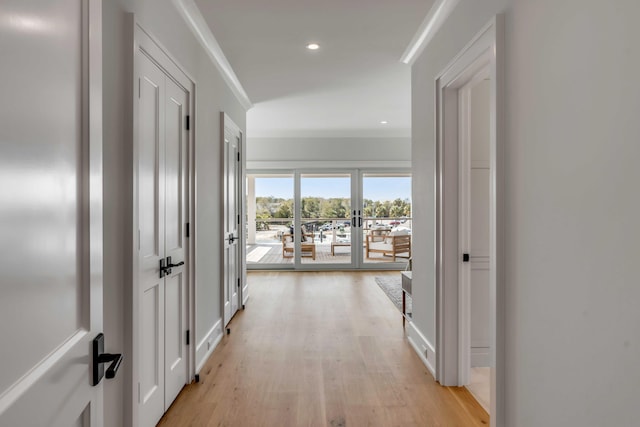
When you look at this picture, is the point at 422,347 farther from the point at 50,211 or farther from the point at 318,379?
the point at 50,211

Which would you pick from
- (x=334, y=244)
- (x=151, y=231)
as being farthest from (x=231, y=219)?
(x=334, y=244)

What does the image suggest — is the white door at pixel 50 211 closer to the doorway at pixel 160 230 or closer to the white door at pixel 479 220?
the doorway at pixel 160 230

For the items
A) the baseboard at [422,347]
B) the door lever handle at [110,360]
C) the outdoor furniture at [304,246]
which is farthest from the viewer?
the outdoor furniture at [304,246]

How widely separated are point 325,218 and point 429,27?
4915 millimetres

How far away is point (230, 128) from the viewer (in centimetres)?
410

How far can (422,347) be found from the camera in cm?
309

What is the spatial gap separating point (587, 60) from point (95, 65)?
A: 1.45 metres

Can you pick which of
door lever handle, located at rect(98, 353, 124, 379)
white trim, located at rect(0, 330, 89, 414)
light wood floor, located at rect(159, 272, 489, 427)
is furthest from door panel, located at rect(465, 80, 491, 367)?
white trim, located at rect(0, 330, 89, 414)

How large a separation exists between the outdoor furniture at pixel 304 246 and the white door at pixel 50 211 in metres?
6.51

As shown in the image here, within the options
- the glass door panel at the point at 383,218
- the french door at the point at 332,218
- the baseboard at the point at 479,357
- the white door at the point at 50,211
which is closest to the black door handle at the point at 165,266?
the white door at the point at 50,211

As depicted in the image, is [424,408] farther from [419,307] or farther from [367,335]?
[367,335]

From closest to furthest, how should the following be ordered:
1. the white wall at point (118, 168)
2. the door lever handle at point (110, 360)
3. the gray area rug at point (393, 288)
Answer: the door lever handle at point (110, 360)
the white wall at point (118, 168)
the gray area rug at point (393, 288)

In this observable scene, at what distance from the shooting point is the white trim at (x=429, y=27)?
2492 millimetres

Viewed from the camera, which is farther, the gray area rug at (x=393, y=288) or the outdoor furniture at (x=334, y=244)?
the outdoor furniture at (x=334, y=244)
